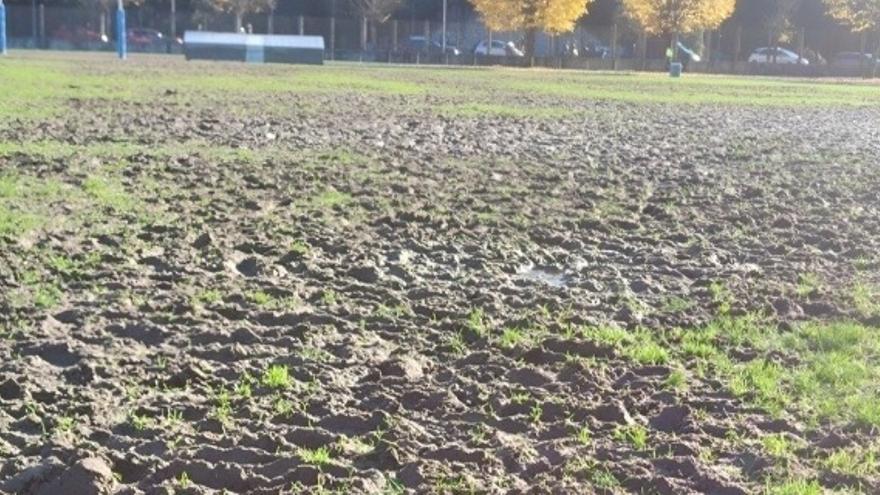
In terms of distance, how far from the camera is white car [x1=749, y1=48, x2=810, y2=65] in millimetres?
80562

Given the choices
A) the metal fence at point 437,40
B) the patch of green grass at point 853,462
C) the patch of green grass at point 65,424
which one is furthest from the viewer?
the metal fence at point 437,40

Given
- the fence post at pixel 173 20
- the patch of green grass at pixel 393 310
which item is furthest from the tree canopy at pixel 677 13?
the patch of green grass at pixel 393 310

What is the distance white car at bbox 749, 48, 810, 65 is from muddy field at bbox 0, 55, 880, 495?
68038 millimetres

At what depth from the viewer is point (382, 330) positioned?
22.4 ft

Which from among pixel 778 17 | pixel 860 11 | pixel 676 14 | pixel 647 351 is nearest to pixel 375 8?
pixel 676 14

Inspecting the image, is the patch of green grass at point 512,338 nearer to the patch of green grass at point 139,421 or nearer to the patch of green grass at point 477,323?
the patch of green grass at point 477,323

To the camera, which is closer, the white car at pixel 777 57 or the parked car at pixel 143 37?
the parked car at pixel 143 37

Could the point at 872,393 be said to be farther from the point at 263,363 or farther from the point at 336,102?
the point at 336,102

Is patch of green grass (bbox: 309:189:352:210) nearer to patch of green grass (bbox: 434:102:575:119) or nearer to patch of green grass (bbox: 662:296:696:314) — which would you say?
patch of green grass (bbox: 662:296:696:314)

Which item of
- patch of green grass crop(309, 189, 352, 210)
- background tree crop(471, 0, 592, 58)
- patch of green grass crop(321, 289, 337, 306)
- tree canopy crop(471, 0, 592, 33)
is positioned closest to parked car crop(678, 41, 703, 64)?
background tree crop(471, 0, 592, 58)

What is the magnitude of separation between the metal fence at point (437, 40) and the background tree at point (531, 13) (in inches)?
120

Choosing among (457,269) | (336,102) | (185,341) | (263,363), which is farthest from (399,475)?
(336,102)

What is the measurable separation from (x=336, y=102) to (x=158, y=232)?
1769 cm

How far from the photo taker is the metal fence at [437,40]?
74562 mm
